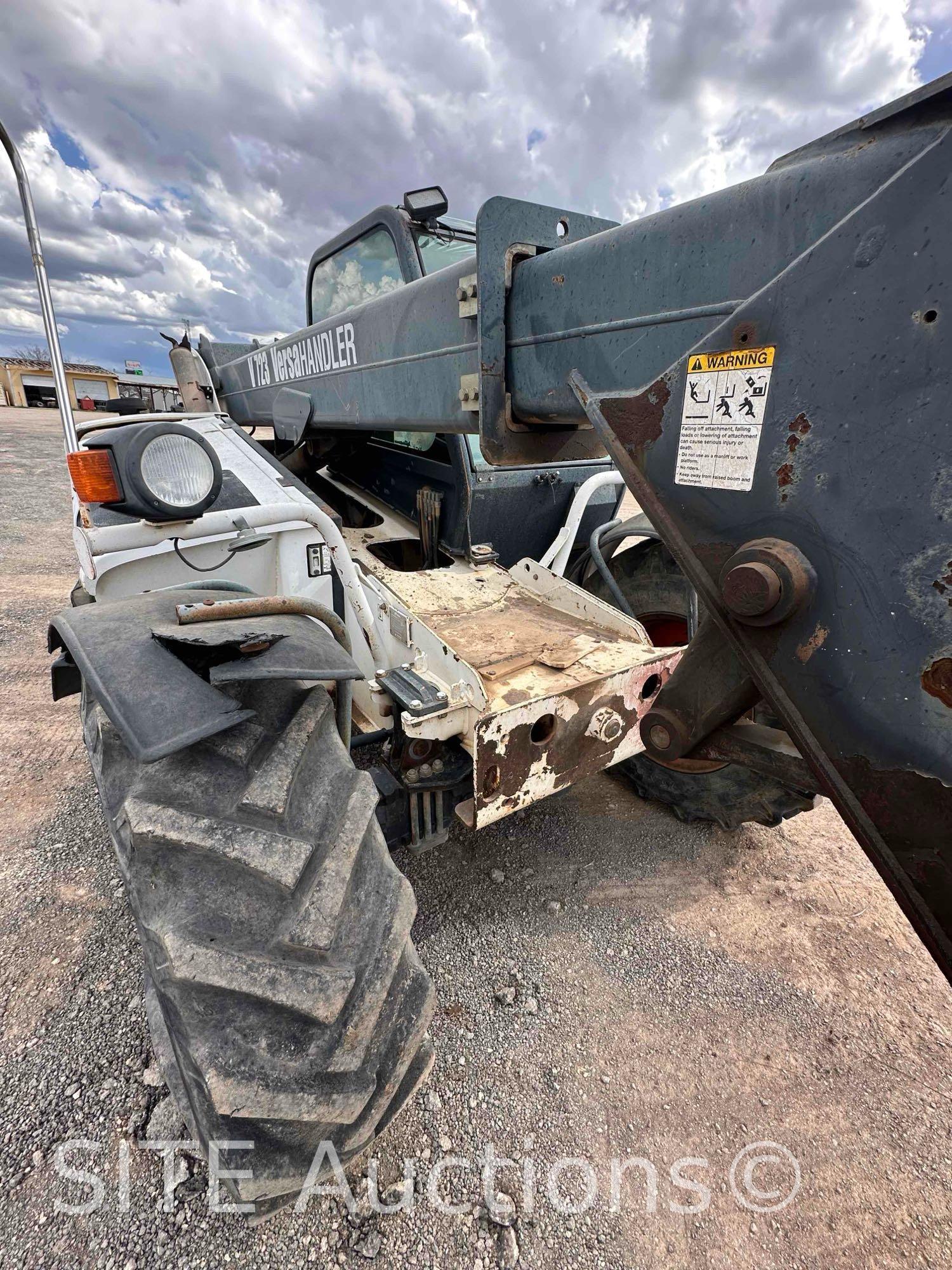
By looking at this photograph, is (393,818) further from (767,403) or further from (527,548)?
(527,548)

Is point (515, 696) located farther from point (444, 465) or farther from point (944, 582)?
point (444, 465)

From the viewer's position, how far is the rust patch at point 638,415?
37.0 inches

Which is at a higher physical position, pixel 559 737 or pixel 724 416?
pixel 724 416

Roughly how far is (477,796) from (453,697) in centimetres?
26

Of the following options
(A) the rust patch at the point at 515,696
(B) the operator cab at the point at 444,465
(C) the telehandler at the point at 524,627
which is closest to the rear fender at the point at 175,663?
(C) the telehandler at the point at 524,627

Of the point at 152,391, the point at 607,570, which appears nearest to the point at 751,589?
the point at 607,570

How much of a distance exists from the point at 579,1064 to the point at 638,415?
160cm

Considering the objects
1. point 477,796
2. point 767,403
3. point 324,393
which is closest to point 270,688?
point 477,796

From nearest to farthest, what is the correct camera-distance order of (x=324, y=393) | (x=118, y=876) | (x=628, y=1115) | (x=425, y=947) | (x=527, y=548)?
(x=628, y=1115) < (x=425, y=947) < (x=118, y=876) < (x=324, y=393) < (x=527, y=548)

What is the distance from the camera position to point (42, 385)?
93.5ft

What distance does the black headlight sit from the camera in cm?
158

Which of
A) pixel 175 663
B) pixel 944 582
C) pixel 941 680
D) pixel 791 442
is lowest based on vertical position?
pixel 175 663

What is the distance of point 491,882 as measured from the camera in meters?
2.17

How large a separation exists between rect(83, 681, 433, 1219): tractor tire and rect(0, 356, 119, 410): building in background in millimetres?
29771
